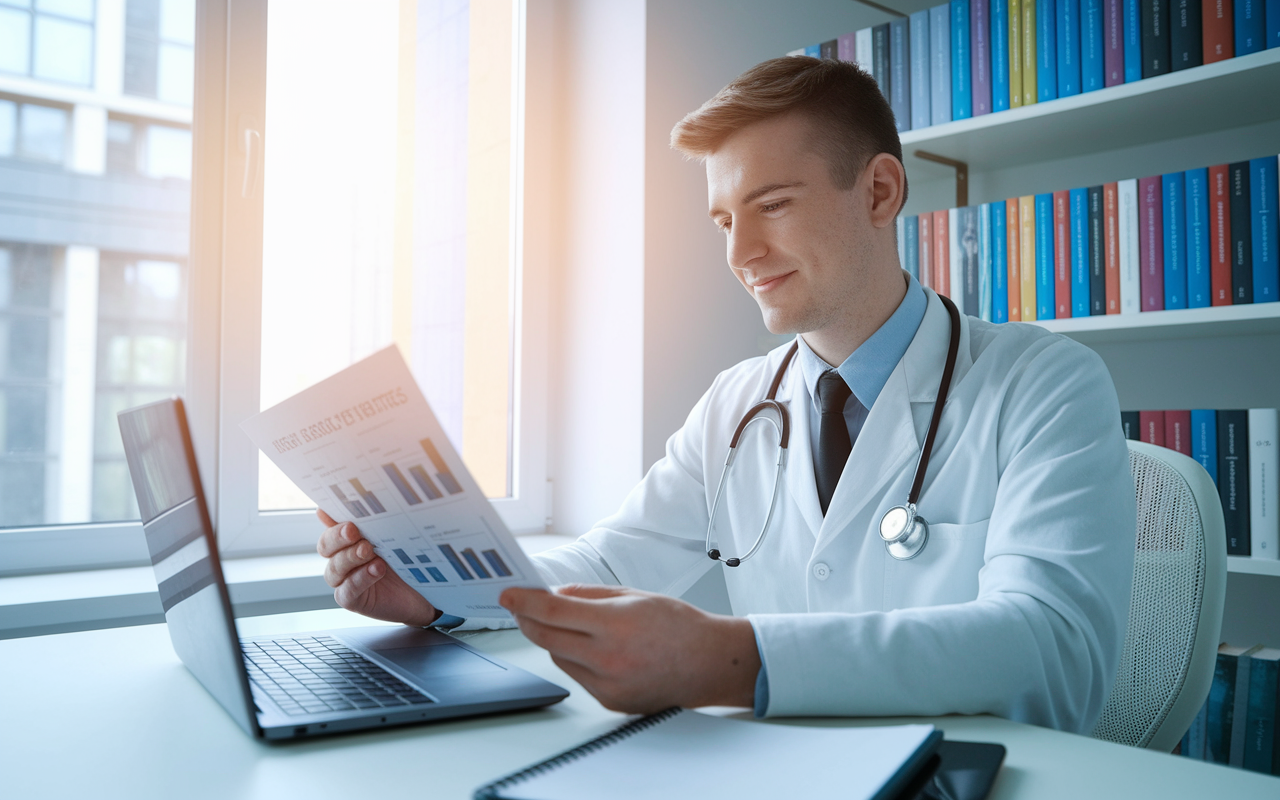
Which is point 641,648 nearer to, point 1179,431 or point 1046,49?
point 1179,431

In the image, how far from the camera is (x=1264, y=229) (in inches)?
57.9

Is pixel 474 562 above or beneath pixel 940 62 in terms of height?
beneath

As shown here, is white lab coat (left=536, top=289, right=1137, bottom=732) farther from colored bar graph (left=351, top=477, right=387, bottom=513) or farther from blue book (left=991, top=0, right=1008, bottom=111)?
blue book (left=991, top=0, right=1008, bottom=111)

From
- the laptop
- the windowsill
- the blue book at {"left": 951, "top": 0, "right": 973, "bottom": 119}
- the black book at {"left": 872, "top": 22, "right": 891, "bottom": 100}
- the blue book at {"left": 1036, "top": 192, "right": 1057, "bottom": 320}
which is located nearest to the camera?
the laptop

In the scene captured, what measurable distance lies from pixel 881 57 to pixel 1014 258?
558mm

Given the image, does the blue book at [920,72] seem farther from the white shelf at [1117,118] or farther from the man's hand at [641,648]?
the man's hand at [641,648]

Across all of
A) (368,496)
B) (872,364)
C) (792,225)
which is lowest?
(368,496)

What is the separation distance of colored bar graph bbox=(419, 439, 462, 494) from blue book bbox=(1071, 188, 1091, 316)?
1.45 meters

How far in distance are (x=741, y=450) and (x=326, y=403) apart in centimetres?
74

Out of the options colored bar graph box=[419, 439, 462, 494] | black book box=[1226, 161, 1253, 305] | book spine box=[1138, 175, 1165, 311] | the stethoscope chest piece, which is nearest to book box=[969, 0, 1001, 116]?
book spine box=[1138, 175, 1165, 311]

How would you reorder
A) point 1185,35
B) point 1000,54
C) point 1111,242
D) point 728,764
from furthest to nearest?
point 1000,54
point 1111,242
point 1185,35
point 728,764

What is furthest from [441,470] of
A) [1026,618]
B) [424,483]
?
[1026,618]

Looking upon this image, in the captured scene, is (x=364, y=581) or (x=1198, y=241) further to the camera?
(x=1198, y=241)

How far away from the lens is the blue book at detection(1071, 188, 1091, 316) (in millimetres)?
1669
